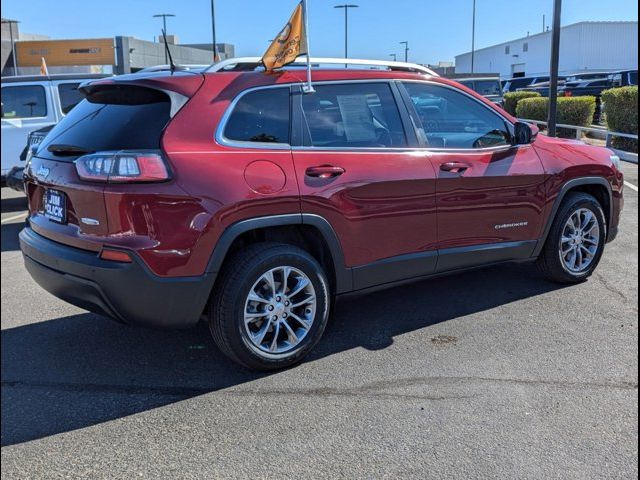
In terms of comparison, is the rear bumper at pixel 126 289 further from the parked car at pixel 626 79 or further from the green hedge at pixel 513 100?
the parked car at pixel 626 79

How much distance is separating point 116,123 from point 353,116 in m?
1.50

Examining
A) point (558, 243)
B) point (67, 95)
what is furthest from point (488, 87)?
point (558, 243)

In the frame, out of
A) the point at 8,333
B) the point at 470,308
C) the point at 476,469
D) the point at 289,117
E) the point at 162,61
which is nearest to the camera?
the point at 476,469

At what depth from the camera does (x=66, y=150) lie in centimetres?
372

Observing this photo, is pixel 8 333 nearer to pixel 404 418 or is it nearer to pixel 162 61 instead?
pixel 404 418

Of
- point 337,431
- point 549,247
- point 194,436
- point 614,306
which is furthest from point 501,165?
point 194,436

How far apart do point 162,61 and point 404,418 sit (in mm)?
57784

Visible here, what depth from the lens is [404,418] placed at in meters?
3.28

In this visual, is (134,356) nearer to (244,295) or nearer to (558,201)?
Result: (244,295)

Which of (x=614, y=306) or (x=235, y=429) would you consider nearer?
(x=235, y=429)

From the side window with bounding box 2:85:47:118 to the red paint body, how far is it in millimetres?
6797

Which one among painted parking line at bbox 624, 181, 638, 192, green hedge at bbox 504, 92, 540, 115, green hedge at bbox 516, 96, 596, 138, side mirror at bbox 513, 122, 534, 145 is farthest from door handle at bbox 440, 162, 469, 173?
green hedge at bbox 504, 92, 540, 115

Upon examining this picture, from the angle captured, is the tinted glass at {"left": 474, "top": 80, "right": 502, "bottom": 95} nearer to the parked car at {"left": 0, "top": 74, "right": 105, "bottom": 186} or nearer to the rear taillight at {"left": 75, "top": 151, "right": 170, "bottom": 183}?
the parked car at {"left": 0, "top": 74, "right": 105, "bottom": 186}

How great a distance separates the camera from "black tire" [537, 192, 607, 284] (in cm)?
517
